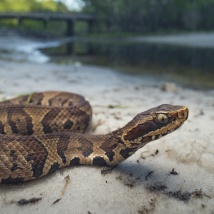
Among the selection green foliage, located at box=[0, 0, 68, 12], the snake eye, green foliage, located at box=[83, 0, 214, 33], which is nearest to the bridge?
green foliage, located at box=[83, 0, 214, 33]

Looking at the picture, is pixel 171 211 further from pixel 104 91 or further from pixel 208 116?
pixel 104 91

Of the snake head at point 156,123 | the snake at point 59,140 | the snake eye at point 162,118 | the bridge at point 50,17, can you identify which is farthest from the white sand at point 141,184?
the bridge at point 50,17

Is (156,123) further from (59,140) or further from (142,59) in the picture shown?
(142,59)

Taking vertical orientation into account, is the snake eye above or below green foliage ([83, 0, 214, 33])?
above

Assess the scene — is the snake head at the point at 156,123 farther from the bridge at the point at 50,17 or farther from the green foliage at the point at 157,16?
the green foliage at the point at 157,16

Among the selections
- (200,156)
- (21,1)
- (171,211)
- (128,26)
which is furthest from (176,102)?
(21,1)

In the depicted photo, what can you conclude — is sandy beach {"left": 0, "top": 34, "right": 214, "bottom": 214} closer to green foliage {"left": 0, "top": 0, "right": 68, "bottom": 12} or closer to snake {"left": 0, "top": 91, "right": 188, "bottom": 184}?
snake {"left": 0, "top": 91, "right": 188, "bottom": 184}

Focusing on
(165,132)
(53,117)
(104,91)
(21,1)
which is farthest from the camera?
(21,1)
